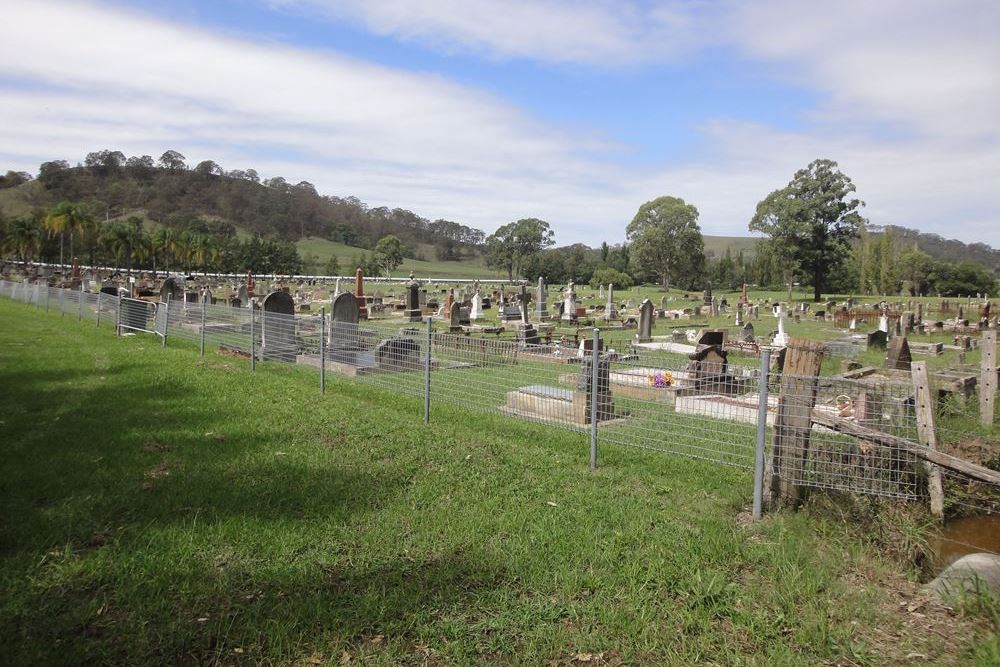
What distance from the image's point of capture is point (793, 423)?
5.48 m

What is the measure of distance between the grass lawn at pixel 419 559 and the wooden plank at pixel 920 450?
23.4 inches

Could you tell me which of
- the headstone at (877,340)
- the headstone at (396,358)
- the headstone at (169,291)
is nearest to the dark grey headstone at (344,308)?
the headstone at (396,358)

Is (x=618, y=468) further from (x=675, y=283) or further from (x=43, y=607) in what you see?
(x=675, y=283)

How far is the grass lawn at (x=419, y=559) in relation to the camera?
3.31 meters

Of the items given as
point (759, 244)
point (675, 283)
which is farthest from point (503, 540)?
point (675, 283)

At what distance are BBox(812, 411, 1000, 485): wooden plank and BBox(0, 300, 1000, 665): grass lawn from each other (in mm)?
594

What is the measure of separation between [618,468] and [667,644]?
129 inches

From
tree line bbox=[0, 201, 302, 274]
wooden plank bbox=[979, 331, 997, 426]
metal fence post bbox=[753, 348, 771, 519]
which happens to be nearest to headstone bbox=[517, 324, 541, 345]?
wooden plank bbox=[979, 331, 997, 426]

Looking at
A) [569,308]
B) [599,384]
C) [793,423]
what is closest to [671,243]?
[569,308]

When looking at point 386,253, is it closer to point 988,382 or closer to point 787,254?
point 787,254

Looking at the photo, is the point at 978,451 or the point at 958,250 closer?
the point at 978,451

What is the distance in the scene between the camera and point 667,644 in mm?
3373

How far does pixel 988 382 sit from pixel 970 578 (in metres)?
7.44

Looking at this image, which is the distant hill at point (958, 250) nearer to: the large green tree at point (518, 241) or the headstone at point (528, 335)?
the large green tree at point (518, 241)
